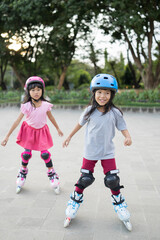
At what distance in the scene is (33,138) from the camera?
4.02 meters

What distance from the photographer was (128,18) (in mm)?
16844

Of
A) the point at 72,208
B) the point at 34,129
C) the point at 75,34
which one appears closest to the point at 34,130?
the point at 34,129

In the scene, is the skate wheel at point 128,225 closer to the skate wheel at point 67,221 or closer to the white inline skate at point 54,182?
the skate wheel at point 67,221

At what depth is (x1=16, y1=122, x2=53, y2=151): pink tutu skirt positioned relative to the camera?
401 centimetres

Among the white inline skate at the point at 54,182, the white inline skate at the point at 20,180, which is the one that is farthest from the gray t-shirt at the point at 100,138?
the white inline skate at the point at 20,180

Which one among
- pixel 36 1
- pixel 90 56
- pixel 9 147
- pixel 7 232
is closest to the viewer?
pixel 7 232

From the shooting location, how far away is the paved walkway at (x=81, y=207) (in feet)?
9.46

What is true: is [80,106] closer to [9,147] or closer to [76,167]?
[9,147]

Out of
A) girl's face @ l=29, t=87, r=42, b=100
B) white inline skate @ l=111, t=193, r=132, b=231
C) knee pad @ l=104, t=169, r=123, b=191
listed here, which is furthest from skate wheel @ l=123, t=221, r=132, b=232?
girl's face @ l=29, t=87, r=42, b=100

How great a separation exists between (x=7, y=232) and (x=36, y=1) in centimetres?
1787

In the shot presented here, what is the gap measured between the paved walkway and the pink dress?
627 millimetres

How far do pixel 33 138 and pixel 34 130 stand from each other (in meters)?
0.11

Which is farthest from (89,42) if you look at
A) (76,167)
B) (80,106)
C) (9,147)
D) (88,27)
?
(76,167)

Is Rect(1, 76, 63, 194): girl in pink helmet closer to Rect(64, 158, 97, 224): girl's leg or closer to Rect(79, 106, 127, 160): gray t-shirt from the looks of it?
Rect(64, 158, 97, 224): girl's leg
